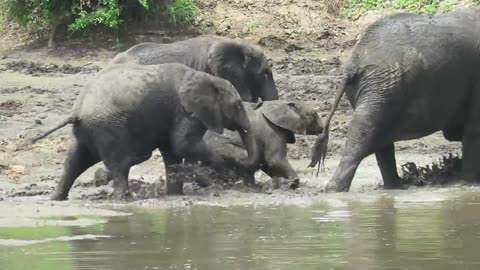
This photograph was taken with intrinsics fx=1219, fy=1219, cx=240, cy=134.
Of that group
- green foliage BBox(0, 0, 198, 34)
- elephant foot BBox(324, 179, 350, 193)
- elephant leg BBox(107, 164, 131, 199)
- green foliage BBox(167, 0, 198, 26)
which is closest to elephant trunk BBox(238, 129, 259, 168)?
elephant foot BBox(324, 179, 350, 193)

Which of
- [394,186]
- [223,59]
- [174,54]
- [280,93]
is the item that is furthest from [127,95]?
[280,93]

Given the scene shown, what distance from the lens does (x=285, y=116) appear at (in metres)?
11.5

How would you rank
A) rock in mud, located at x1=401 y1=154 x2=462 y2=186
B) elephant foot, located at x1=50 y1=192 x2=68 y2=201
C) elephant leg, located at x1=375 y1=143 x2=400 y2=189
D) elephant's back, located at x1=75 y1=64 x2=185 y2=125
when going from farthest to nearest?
1. rock in mud, located at x1=401 y1=154 x2=462 y2=186
2. elephant leg, located at x1=375 y1=143 x2=400 y2=189
3. elephant foot, located at x1=50 y1=192 x2=68 y2=201
4. elephant's back, located at x1=75 y1=64 x2=185 y2=125

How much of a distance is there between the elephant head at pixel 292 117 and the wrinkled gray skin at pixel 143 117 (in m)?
0.60

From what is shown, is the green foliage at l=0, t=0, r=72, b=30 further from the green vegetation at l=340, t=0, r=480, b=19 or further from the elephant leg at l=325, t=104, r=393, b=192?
the elephant leg at l=325, t=104, r=393, b=192

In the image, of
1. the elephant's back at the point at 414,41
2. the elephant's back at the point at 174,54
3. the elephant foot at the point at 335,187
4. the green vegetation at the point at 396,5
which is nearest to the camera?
the elephant foot at the point at 335,187

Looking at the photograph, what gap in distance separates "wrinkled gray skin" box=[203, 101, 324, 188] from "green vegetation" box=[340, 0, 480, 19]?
7185 mm

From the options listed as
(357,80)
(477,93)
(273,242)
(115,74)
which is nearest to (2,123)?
(115,74)

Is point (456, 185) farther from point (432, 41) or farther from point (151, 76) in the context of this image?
point (151, 76)

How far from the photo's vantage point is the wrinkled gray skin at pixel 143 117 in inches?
410

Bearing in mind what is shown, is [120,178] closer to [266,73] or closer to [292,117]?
[292,117]

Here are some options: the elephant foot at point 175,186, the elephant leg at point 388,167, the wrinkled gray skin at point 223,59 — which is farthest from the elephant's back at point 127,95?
the wrinkled gray skin at point 223,59

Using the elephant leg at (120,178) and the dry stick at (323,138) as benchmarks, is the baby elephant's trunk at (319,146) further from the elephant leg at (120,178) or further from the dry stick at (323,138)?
the elephant leg at (120,178)

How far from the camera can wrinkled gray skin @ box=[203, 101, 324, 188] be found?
11344mm
